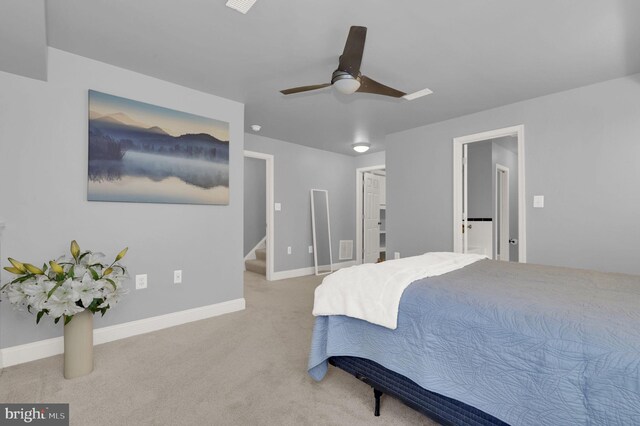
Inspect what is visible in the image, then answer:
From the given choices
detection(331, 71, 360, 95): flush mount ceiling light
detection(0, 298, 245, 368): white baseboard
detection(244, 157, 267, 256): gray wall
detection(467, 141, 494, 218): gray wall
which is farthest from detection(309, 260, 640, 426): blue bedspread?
detection(244, 157, 267, 256): gray wall

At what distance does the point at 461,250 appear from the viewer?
3.85 m

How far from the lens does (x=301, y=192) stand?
5426 millimetres

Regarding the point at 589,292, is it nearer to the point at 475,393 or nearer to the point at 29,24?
the point at 475,393

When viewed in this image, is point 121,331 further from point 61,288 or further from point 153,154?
point 153,154

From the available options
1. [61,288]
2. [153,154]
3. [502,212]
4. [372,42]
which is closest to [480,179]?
[502,212]

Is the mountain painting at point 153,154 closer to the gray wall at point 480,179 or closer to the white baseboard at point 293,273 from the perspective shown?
the white baseboard at point 293,273

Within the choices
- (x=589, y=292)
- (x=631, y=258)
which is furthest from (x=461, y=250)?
(x=589, y=292)

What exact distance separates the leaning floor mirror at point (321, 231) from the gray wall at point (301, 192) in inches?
3.8

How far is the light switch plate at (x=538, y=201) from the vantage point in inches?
126

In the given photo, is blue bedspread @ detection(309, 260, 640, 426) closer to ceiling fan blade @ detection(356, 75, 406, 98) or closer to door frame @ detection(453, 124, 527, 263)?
ceiling fan blade @ detection(356, 75, 406, 98)

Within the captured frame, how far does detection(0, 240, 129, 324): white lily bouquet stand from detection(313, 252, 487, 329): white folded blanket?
1.49 metres

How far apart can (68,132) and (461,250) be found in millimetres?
4142

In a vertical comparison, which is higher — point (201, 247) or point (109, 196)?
point (109, 196)

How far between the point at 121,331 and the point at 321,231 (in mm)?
3615
